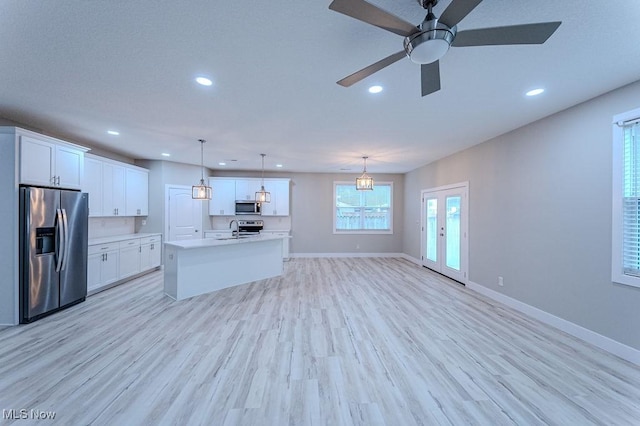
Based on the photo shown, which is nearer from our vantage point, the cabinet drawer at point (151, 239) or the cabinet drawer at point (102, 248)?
the cabinet drawer at point (102, 248)

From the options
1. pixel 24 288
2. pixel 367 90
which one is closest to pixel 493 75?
pixel 367 90

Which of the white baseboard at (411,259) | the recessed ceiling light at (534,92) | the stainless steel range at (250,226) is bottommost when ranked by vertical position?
the white baseboard at (411,259)

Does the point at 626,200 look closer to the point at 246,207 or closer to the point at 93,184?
the point at 246,207

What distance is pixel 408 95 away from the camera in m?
2.81

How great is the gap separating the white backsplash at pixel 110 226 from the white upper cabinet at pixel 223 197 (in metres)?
1.96

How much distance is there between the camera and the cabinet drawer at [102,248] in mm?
4285

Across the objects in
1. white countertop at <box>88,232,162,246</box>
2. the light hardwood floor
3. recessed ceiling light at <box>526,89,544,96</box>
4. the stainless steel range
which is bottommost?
the light hardwood floor

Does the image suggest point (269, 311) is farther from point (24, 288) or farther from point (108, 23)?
point (108, 23)

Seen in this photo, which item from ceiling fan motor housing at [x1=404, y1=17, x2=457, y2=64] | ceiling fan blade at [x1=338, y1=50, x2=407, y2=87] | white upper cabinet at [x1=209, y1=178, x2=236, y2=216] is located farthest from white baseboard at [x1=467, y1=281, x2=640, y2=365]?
white upper cabinet at [x1=209, y1=178, x2=236, y2=216]

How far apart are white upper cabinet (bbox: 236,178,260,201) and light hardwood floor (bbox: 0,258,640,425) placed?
13.3 feet

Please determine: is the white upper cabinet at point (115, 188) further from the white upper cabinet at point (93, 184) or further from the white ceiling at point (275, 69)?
the white ceiling at point (275, 69)

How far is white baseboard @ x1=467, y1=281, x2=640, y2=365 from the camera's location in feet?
8.36

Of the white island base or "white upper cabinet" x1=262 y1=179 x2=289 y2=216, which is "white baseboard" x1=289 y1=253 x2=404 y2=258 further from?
the white island base

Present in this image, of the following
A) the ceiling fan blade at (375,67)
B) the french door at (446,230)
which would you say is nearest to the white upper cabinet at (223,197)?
the french door at (446,230)
